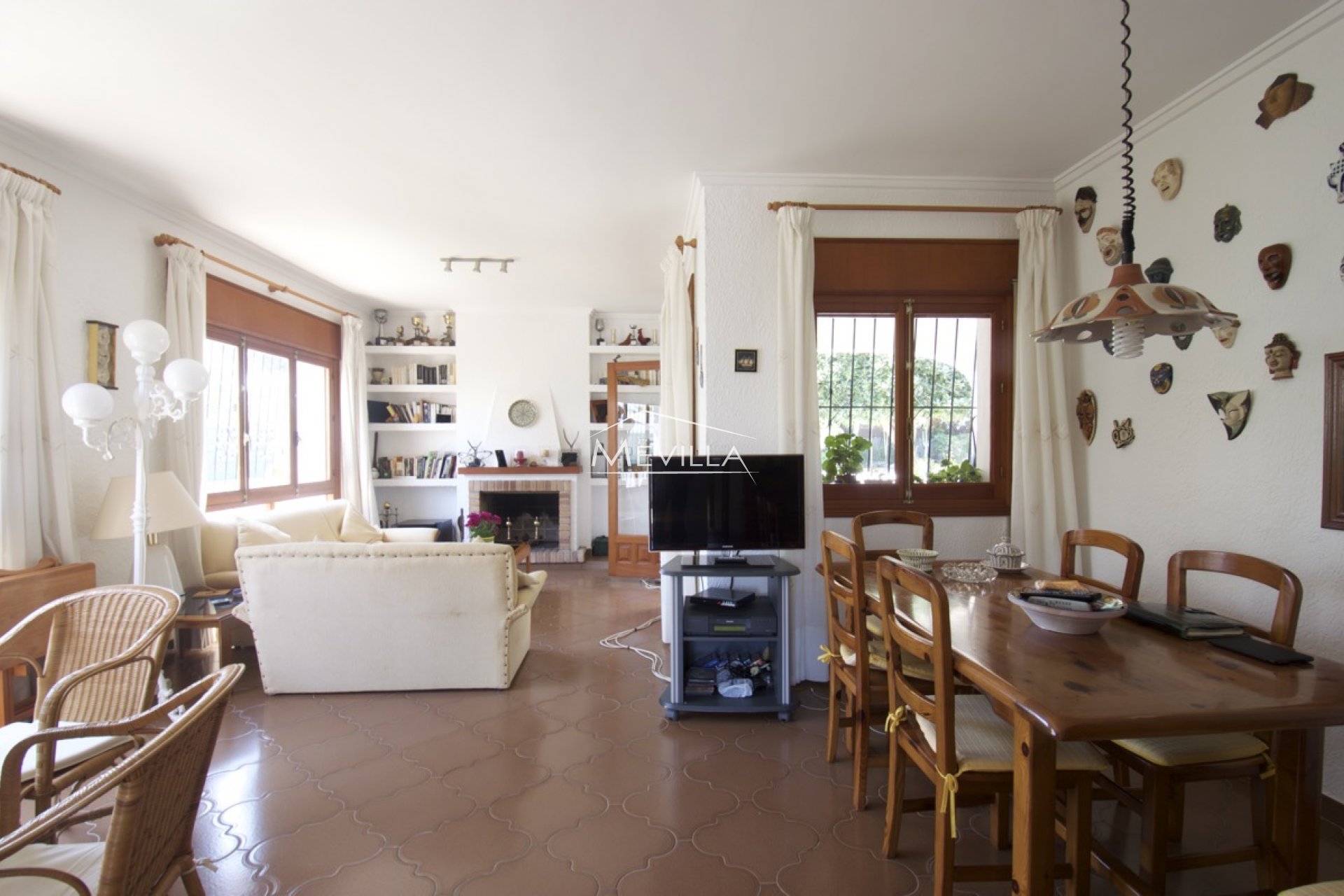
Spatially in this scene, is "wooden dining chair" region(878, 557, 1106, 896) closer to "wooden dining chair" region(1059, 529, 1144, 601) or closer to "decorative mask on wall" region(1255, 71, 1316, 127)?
"wooden dining chair" region(1059, 529, 1144, 601)

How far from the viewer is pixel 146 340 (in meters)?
2.88

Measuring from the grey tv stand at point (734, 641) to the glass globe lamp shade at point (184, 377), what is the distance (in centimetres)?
248

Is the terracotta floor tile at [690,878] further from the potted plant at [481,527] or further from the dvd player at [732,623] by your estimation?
the potted plant at [481,527]

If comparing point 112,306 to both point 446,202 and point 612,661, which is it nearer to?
point 446,202

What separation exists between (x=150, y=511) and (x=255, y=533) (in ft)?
3.53

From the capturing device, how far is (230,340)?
15.2ft

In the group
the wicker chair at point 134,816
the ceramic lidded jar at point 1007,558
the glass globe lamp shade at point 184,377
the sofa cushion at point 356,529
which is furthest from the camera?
the sofa cushion at point 356,529

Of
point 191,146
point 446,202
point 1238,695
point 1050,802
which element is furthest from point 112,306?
point 1238,695

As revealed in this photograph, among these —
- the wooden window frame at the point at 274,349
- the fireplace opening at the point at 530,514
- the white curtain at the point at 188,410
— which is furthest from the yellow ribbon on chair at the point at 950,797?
the fireplace opening at the point at 530,514

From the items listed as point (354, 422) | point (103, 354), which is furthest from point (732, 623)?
point (354, 422)

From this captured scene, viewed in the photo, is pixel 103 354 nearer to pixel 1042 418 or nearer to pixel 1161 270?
pixel 1042 418

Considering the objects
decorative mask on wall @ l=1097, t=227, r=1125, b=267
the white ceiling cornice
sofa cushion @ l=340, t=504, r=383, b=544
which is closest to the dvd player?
decorative mask on wall @ l=1097, t=227, r=1125, b=267

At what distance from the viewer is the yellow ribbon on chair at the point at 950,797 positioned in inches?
61.1

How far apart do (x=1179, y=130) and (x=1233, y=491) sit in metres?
1.57
